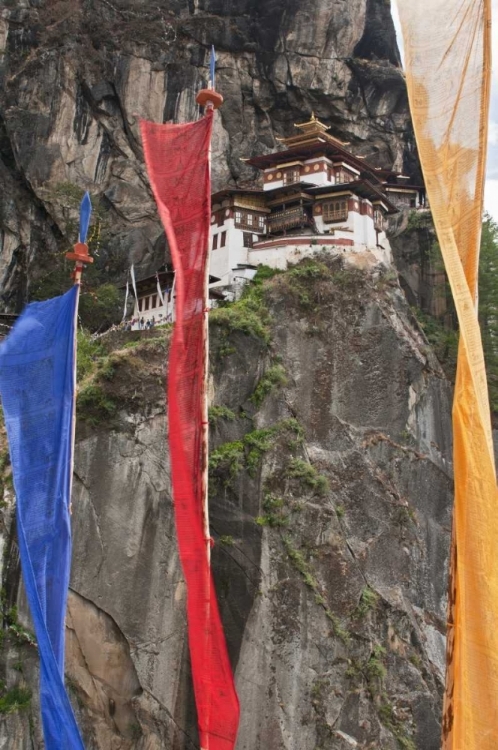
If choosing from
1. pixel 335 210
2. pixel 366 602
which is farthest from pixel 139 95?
pixel 366 602

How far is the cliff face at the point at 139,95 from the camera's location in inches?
1489

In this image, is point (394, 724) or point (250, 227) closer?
point (394, 724)

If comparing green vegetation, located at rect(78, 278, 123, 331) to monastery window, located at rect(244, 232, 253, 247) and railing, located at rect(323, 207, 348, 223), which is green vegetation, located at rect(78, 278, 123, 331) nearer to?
monastery window, located at rect(244, 232, 253, 247)

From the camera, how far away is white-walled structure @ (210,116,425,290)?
30375 mm

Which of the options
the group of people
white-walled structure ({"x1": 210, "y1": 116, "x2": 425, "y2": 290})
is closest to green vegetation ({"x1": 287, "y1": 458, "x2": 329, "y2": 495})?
white-walled structure ({"x1": 210, "y1": 116, "x2": 425, "y2": 290})

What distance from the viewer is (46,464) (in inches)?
420

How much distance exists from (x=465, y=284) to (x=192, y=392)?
13.7ft

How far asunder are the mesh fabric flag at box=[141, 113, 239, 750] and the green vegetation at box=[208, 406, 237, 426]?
12209 mm

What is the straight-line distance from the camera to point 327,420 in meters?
24.3

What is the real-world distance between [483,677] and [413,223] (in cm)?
3673

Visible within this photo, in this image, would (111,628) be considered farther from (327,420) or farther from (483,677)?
(483,677)

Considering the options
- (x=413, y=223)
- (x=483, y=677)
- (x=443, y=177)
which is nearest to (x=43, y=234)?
(x=413, y=223)

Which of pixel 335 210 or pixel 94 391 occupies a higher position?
pixel 335 210

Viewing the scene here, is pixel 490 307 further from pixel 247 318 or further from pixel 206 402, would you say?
pixel 206 402
